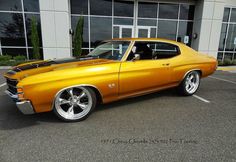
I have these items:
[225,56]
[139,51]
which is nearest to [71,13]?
[139,51]

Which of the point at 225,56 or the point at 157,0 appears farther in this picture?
the point at 225,56

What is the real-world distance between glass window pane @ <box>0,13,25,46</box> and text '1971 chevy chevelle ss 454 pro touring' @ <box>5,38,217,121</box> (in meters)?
9.91

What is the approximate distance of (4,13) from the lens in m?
11.6

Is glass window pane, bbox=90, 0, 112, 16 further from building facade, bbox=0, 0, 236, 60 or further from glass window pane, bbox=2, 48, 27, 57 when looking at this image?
glass window pane, bbox=2, 48, 27, 57

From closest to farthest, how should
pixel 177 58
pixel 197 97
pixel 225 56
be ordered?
pixel 177 58, pixel 197 97, pixel 225 56

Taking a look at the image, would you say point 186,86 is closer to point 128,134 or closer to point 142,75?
point 142,75

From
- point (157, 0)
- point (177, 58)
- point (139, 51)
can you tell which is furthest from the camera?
point (157, 0)

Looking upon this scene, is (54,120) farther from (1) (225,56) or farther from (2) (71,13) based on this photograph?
(1) (225,56)

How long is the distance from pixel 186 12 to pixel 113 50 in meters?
12.1

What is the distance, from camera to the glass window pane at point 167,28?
1364cm

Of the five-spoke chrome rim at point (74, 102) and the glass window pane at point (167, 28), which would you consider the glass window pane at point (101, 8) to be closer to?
the glass window pane at point (167, 28)

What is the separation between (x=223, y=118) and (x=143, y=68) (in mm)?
1928

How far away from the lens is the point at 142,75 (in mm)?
3715

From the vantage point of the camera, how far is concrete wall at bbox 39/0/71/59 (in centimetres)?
1034
